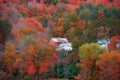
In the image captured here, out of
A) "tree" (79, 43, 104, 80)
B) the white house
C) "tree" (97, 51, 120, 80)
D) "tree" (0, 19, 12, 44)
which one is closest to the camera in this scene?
"tree" (97, 51, 120, 80)

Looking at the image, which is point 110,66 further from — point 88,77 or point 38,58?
point 38,58

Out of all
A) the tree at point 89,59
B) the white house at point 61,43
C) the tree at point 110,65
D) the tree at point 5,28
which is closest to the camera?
the tree at point 110,65

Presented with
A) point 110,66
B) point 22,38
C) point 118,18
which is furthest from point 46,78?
point 118,18

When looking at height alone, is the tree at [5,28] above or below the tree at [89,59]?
above

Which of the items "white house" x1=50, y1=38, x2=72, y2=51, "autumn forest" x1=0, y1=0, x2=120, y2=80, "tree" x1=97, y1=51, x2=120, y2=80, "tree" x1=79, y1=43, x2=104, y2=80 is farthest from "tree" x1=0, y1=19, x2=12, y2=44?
"tree" x1=97, y1=51, x2=120, y2=80

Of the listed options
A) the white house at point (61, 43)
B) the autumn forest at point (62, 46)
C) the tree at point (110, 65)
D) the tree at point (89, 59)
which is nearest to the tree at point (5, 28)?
the autumn forest at point (62, 46)

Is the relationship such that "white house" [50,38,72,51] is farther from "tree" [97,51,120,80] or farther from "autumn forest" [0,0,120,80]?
"tree" [97,51,120,80]

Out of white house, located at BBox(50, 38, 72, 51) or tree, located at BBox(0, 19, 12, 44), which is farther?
white house, located at BBox(50, 38, 72, 51)

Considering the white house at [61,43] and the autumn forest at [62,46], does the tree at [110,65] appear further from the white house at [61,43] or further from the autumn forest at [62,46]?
the white house at [61,43]
